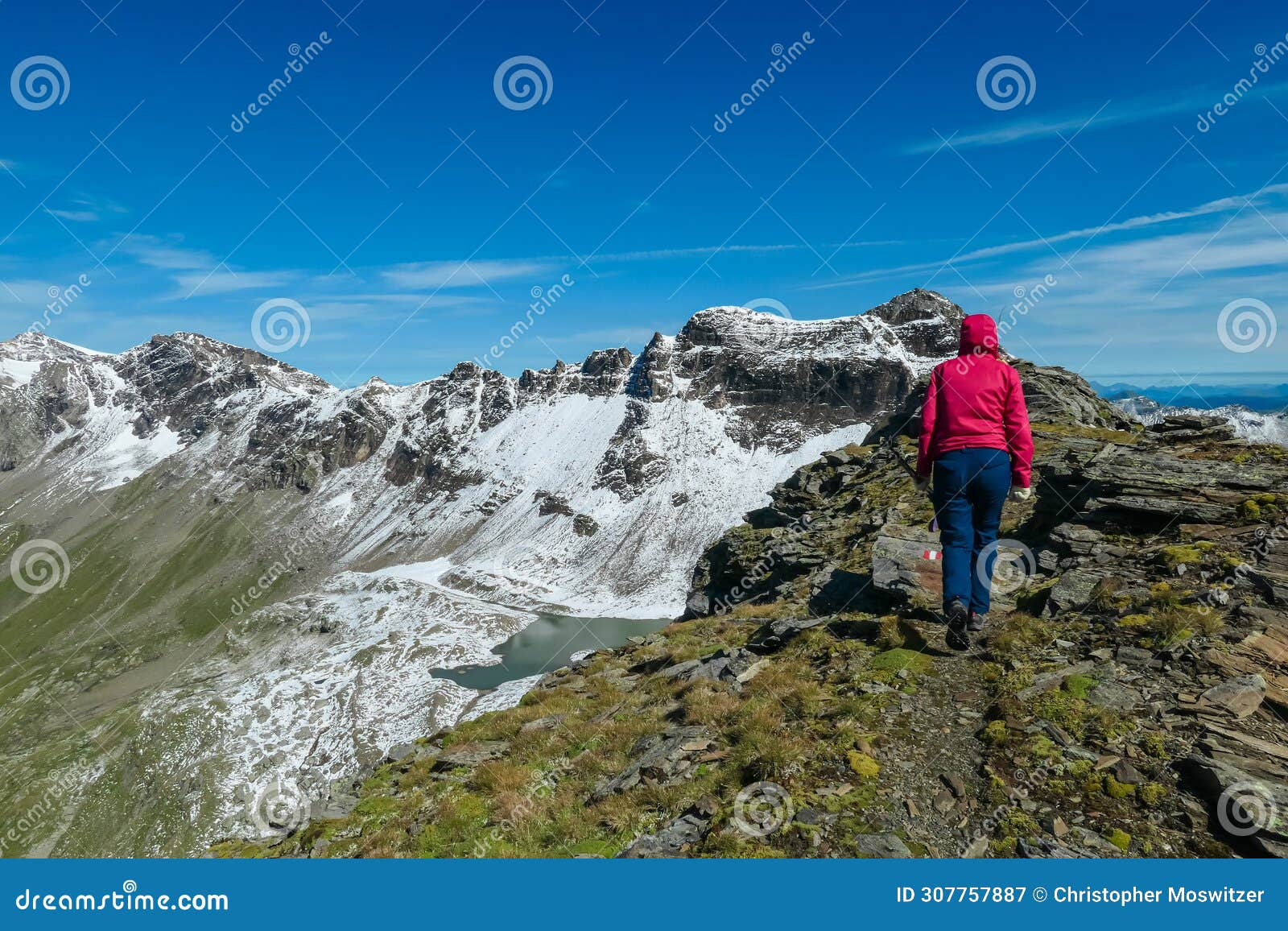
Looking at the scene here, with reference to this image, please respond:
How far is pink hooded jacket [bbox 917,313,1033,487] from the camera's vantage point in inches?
456

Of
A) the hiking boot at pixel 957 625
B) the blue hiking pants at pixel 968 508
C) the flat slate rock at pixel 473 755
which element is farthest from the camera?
the flat slate rock at pixel 473 755

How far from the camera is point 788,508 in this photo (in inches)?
1492

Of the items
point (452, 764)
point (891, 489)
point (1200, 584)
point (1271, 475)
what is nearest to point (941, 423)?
point (1200, 584)

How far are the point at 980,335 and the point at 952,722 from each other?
6.79 metres

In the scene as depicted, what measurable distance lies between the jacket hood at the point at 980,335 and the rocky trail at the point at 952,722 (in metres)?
5.23

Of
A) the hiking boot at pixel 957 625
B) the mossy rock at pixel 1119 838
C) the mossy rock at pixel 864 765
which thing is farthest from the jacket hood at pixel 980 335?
the mossy rock at pixel 1119 838

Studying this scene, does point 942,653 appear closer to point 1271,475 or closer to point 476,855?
point 476,855

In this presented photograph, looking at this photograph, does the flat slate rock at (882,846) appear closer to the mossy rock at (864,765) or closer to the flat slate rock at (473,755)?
the mossy rock at (864,765)

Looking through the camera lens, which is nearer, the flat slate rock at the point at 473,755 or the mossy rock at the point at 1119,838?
the mossy rock at the point at 1119,838

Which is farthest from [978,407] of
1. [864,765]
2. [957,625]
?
[864,765]

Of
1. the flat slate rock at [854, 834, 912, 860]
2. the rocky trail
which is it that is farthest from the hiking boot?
the flat slate rock at [854, 834, 912, 860]

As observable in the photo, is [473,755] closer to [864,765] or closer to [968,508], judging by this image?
[864,765]

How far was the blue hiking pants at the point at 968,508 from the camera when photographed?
1154 cm

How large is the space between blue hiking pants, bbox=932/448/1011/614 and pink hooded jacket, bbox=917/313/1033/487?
244mm
